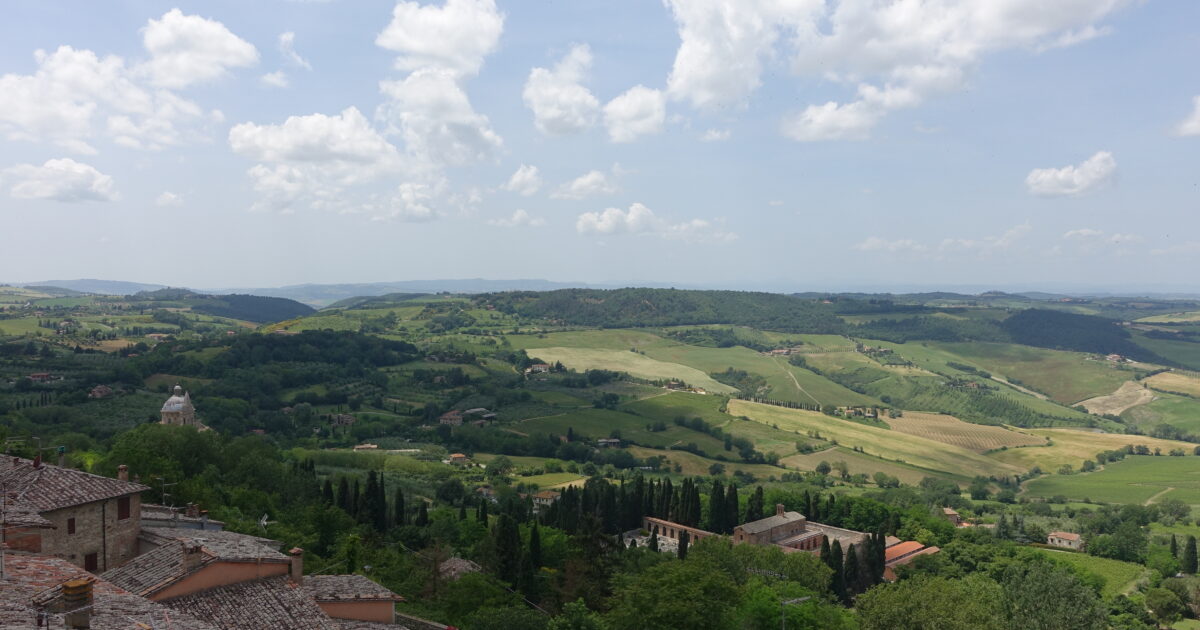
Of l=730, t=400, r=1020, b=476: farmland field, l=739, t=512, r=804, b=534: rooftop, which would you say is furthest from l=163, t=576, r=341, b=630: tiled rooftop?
l=730, t=400, r=1020, b=476: farmland field

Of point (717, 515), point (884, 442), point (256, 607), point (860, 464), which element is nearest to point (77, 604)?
point (256, 607)

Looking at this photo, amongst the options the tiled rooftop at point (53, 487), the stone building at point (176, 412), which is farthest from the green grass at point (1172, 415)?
the tiled rooftop at point (53, 487)

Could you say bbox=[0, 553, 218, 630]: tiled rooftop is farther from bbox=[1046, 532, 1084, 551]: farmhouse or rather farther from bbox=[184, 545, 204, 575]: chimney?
bbox=[1046, 532, 1084, 551]: farmhouse

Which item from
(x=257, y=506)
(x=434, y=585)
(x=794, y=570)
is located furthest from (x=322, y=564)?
(x=794, y=570)

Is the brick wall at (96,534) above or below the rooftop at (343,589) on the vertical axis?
above

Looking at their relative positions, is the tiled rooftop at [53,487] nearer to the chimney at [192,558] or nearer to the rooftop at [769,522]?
the chimney at [192,558]

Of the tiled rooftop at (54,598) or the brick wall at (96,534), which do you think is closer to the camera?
the tiled rooftop at (54,598)

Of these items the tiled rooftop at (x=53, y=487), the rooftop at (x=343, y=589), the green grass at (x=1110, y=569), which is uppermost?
the tiled rooftop at (x=53, y=487)
